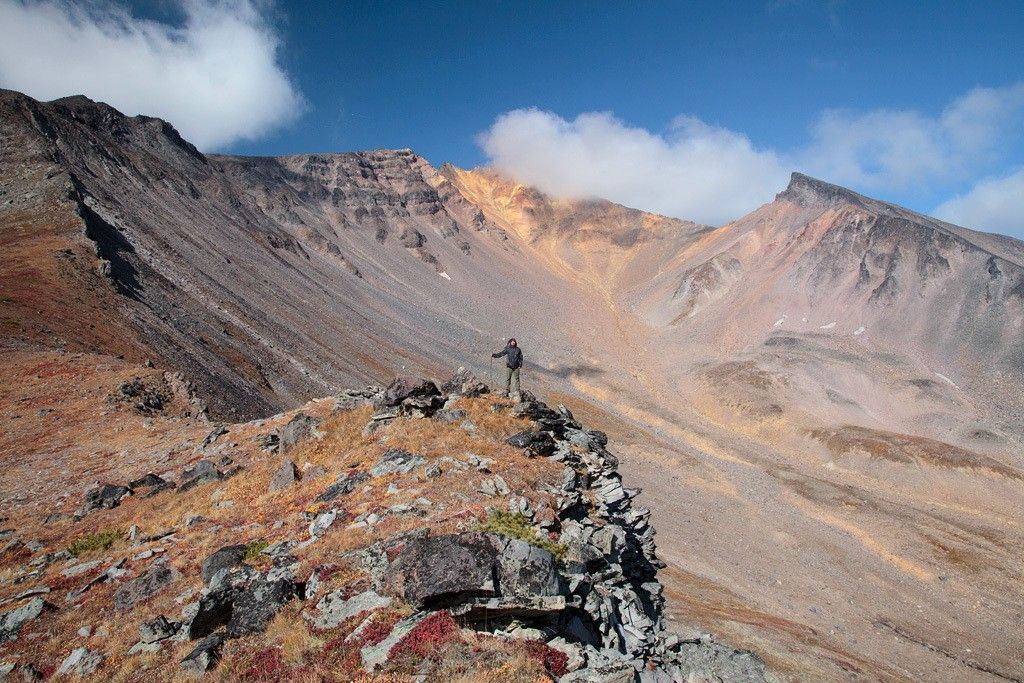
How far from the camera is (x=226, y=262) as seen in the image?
6544cm

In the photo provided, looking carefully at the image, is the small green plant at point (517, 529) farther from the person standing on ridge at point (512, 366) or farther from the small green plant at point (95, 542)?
the small green plant at point (95, 542)

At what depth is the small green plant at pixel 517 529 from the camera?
1091 centimetres

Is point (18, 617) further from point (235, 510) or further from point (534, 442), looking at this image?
point (534, 442)

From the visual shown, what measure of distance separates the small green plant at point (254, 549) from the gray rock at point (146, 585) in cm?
139

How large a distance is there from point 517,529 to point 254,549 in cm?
572

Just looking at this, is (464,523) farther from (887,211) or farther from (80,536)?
(887,211)

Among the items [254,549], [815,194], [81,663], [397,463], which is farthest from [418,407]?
[815,194]

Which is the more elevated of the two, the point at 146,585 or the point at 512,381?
the point at 512,381

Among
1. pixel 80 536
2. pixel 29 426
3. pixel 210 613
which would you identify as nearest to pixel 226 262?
pixel 29 426

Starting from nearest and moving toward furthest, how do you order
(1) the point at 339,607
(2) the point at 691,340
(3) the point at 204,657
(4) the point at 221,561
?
1. (3) the point at 204,657
2. (1) the point at 339,607
3. (4) the point at 221,561
4. (2) the point at 691,340

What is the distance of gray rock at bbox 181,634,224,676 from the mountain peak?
129148 mm

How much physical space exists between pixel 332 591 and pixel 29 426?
21.2 m

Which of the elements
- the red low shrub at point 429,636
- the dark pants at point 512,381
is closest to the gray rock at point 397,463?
the red low shrub at point 429,636

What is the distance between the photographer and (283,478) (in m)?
14.9
